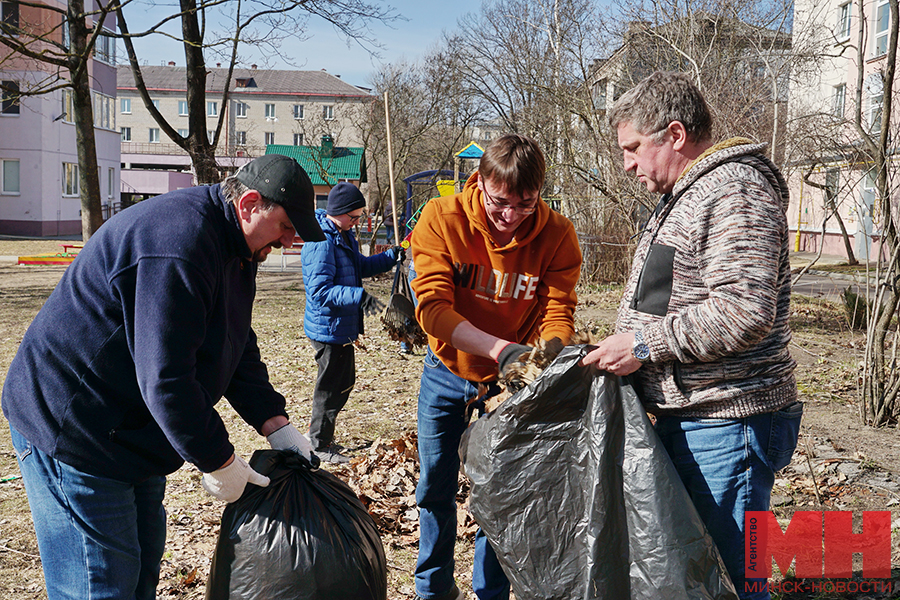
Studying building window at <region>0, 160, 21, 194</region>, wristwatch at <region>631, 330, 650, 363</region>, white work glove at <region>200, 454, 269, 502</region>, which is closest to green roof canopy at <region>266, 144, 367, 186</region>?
white work glove at <region>200, 454, 269, 502</region>

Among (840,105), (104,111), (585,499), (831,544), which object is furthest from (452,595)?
(104,111)

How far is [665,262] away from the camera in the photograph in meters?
1.90

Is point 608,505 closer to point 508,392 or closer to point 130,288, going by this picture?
point 508,392

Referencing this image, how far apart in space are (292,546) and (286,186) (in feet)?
3.28

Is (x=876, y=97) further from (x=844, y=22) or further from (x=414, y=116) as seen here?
(x=414, y=116)

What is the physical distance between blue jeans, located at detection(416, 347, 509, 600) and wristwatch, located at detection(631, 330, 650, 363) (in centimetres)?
85

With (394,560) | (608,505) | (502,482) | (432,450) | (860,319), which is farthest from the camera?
(860,319)

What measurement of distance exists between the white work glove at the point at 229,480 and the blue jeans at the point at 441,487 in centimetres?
86

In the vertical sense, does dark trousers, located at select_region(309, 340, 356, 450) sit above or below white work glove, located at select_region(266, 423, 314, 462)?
below

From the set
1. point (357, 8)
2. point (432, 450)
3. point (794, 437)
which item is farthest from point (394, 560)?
point (357, 8)

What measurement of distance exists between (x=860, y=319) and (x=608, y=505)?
7548 mm

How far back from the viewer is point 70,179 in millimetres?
26922

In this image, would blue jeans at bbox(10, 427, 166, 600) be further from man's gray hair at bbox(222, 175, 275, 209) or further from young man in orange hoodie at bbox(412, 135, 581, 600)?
young man in orange hoodie at bbox(412, 135, 581, 600)

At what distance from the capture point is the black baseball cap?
6.15ft
